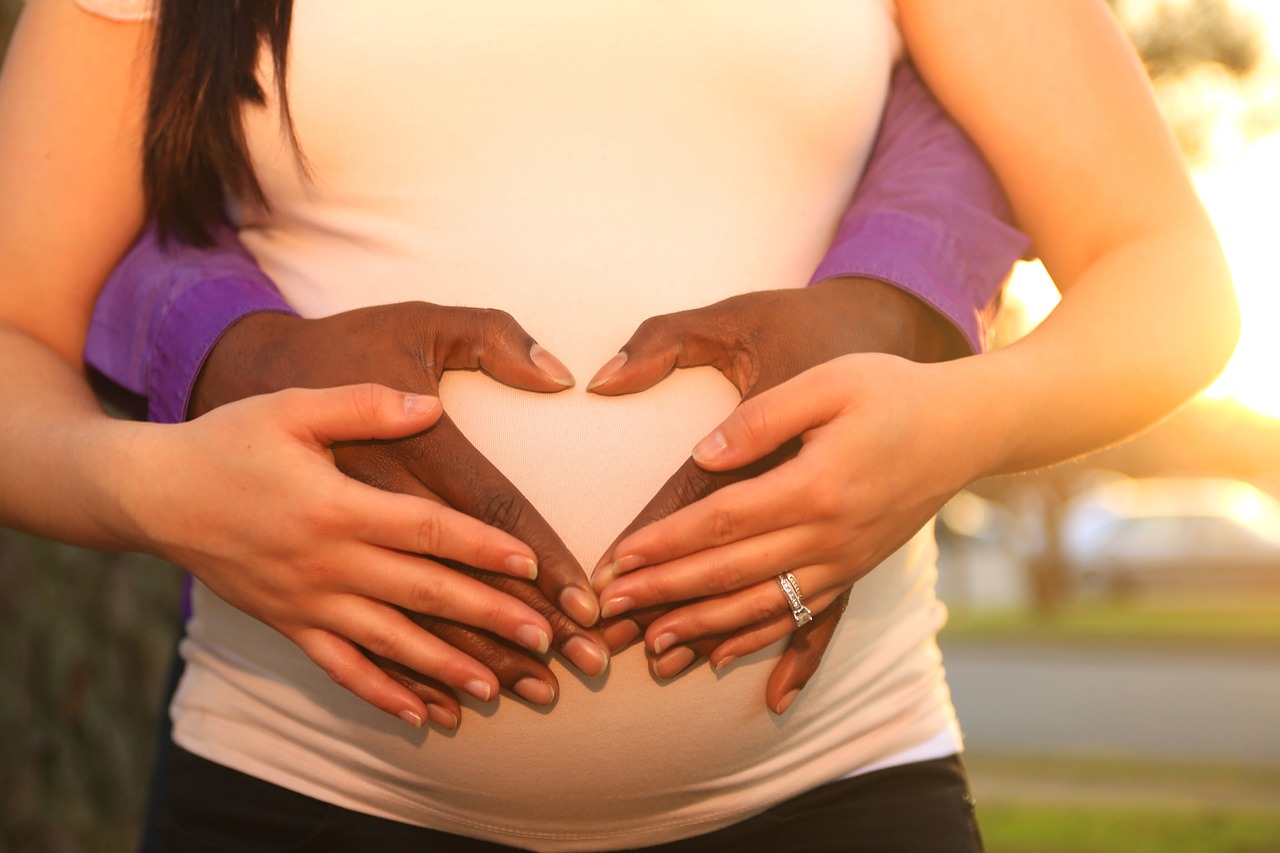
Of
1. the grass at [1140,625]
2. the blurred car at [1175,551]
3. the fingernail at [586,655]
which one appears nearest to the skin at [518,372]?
the fingernail at [586,655]

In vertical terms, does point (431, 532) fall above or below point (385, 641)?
above

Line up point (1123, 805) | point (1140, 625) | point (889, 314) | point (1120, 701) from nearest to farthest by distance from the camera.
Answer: point (889, 314)
point (1123, 805)
point (1120, 701)
point (1140, 625)

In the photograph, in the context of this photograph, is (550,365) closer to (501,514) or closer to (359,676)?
(501,514)

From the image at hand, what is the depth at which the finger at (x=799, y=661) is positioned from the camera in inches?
47.1

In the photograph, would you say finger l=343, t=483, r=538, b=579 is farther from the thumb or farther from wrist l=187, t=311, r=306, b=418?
wrist l=187, t=311, r=306, b=418

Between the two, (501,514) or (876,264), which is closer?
(501,514)

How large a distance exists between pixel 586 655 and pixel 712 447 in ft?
0.75

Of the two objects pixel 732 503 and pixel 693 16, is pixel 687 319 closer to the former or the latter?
pixel 732 503

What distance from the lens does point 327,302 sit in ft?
4.40

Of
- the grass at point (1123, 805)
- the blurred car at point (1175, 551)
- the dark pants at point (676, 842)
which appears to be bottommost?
the blurred car at point (1175, 551)

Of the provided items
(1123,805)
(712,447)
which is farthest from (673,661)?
(1123,805)

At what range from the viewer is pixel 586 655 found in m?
1.12

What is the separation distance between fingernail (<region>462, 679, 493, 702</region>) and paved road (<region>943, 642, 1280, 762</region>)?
26.4ft

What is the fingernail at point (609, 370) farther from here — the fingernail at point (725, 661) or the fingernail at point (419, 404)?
the fingernail at point (725, 661)
